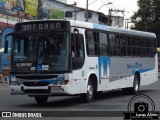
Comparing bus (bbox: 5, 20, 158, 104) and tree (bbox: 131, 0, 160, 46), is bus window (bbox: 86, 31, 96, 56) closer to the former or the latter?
bus (bbox: 5, 20, 158, 104)

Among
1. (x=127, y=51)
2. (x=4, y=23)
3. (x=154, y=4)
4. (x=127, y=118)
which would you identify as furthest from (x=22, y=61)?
(x=154, y=4)

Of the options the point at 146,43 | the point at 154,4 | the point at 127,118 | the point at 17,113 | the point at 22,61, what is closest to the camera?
the point at 127,118

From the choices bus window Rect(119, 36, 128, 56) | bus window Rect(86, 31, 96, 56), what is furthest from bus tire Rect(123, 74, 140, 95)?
bus window Rect(86, 31, 96, 56)

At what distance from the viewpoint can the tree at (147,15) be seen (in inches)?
2635

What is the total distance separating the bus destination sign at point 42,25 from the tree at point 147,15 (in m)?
51.7

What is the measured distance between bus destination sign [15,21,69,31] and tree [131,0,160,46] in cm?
5166

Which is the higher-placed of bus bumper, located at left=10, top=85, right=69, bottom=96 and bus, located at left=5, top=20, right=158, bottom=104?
bus, located at left=5, top=20, right=158, bottom=104

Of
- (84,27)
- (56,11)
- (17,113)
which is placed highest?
(56,11)

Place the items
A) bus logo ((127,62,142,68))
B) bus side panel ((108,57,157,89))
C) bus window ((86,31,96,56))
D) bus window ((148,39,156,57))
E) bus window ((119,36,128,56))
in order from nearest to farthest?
1. bus window ((86,31,96,56))
2. bus side panel ((108,57,157,89))
3. bus window ((119,36,128,56))
4. bus logo ((127,62,142,68))
5. bus window ((148,39,156,57))

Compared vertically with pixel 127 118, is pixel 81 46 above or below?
above

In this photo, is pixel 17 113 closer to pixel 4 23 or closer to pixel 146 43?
pixel 146 43

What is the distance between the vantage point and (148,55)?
23797mm

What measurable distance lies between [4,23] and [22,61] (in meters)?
24.8

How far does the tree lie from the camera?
66.9m
